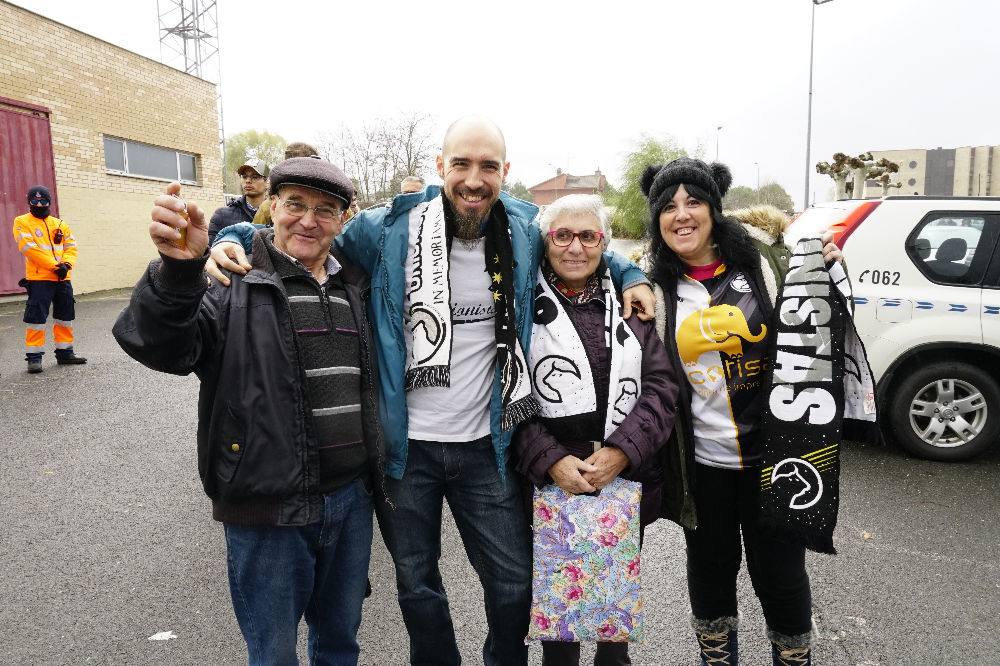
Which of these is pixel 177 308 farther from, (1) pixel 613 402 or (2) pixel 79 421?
(2) pixel 79 421

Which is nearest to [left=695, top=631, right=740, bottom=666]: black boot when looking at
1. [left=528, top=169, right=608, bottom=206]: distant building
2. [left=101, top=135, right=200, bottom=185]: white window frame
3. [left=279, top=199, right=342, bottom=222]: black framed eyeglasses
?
[left=279, top=199, right=342, bottom=222]: black framed eyeglasses

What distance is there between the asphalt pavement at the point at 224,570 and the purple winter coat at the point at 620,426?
1050mm

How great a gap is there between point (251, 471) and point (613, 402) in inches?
47.5

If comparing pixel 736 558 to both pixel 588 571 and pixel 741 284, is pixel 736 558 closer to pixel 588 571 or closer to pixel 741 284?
pixel 588 571

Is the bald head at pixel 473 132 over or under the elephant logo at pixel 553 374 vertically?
over

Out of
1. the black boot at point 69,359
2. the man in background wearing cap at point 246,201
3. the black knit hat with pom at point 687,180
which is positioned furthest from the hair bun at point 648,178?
the black boot at point 69,359

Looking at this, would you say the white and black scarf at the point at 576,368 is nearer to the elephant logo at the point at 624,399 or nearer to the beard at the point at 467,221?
→ the elephant logo at the point at 624,399

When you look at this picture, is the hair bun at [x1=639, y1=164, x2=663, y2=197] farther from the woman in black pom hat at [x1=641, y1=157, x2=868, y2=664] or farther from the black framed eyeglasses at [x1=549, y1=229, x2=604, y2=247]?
the black framed eyeglasses at [x1=549, y1=229, x2=604, y2=247]

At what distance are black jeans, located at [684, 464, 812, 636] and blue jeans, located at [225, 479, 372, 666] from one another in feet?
4.14

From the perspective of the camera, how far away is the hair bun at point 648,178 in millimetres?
2605

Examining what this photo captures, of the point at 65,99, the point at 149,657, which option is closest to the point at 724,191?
the point at 149,657

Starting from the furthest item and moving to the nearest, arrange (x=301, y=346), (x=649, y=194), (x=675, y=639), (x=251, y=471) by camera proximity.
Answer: (x=675, y=639), (x=649, y=194), (x=301, y=346), (x=251, y=471)

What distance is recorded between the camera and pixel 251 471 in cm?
183

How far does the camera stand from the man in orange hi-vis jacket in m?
7.96
